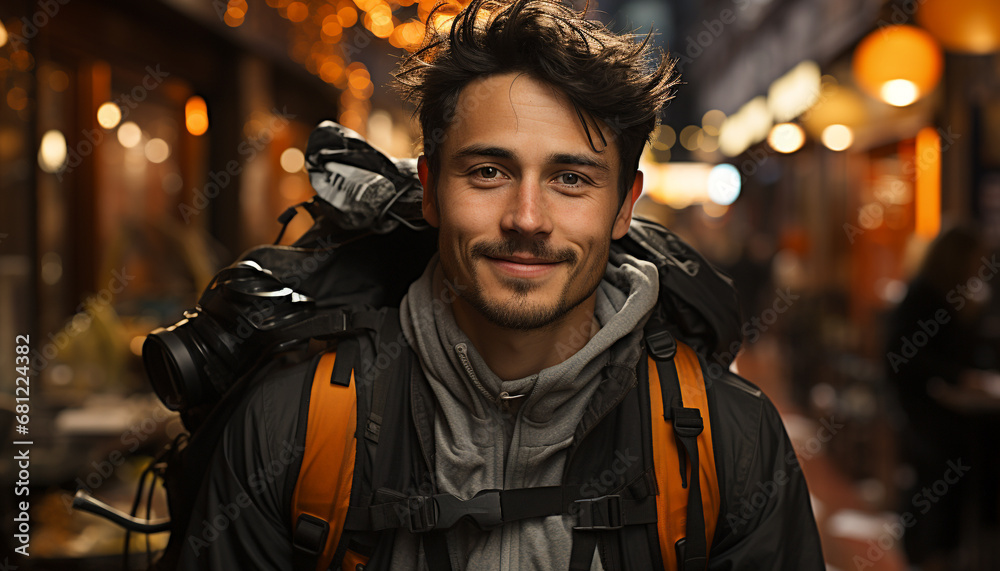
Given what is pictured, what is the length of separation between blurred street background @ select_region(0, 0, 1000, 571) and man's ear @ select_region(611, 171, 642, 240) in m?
0.27

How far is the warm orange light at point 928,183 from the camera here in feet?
22.7

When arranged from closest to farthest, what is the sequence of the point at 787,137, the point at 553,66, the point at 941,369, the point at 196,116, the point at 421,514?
the point at 421,514, the point at 553,66, the point at 941,369, the point at 196,116, the point at 787,137

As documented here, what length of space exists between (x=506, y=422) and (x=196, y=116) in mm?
6205

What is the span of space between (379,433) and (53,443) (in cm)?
235

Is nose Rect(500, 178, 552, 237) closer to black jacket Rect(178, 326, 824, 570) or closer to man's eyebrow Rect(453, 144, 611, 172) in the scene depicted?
man's eyebrow Rect(453, 144, 611, 172)

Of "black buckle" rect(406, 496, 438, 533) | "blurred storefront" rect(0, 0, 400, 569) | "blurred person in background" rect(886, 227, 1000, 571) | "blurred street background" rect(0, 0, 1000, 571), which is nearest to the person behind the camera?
"black buckle" rect(406, 496, 438, 533)

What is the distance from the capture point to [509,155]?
1820 mm

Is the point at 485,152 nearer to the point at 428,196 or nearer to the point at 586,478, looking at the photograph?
the point at 428,196

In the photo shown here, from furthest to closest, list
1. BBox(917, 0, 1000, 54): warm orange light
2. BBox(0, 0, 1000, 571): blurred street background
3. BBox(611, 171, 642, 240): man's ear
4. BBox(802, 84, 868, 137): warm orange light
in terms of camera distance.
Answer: BBox(802, 84, 868, 137): warm orange light < BBox(917, 0, 1000, 54): warm orange light < BBox(0, 0, 1000, 571): blurred street background < BBox(611, 171, 642, 240): man's ear

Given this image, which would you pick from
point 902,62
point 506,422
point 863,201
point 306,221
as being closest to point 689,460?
point 506,422

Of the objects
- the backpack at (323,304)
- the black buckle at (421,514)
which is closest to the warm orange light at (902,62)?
the backpack at (323,304)

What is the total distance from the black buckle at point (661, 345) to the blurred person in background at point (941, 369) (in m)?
3.78

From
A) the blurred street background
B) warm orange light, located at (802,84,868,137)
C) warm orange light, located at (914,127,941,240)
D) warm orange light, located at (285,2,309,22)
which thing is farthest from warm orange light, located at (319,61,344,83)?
warm orange light, located at (914,127,941,240)

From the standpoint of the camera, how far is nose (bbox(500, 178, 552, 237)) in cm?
179
